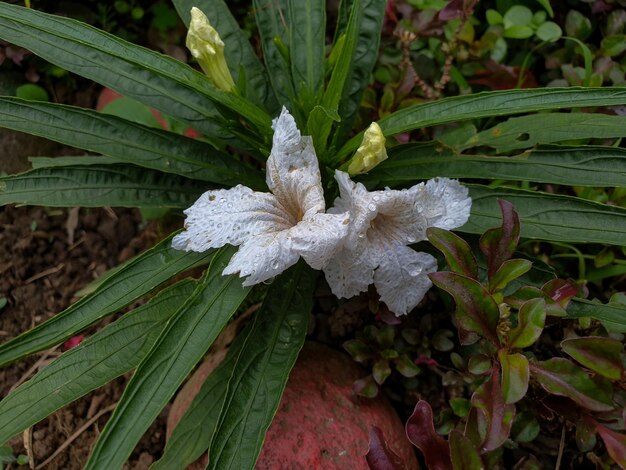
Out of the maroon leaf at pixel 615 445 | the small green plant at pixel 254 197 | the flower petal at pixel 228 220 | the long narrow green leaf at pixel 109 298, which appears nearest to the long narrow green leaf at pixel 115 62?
the small green plant at pixel 254 197

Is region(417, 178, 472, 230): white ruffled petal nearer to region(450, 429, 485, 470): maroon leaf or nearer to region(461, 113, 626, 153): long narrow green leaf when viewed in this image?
region(461, 113, 626, 153): long narrow green leaf

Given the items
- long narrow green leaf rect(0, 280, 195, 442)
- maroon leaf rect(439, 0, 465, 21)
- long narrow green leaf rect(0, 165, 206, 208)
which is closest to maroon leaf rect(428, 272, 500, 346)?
long narrow green leaf rect(0, 280, 195, 442)

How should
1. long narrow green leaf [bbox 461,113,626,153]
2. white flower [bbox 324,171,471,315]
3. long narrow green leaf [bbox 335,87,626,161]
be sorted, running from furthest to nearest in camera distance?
long narrow green leaf [bbox 461,113,626,153], long narrow green leaf [bbox 335,87,626,161], white flower [bbox 324,171,471,315]

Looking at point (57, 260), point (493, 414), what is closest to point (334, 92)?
point (493, 414)

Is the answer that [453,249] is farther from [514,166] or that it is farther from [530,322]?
[514,166]

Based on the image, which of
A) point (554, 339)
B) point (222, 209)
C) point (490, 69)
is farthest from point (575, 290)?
point (490, 69)
